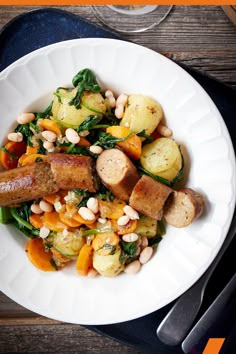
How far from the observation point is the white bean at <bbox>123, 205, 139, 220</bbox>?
6.69 ft

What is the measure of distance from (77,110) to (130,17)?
668 millimetres

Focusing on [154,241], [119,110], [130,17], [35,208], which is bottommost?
[154,241]

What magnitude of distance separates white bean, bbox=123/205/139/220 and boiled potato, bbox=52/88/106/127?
1.18 ft

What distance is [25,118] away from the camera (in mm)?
2137

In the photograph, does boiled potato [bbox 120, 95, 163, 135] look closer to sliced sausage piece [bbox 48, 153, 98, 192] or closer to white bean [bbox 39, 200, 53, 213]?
sliced sausage piece [bbox 48, 153, 98, 192]

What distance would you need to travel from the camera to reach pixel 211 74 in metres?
2.44

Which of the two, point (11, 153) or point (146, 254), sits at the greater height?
point (11, 153)

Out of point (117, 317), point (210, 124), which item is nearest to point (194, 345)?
point (117, 317)

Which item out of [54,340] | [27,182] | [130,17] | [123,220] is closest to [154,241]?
[123,220]

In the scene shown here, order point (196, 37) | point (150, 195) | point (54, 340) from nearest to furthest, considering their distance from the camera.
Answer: point (150, 195)
point (196, 37)
point (54, 340)

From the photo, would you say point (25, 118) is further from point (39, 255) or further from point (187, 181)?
point (187, 181)

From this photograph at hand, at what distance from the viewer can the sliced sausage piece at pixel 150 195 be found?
6.46 feet

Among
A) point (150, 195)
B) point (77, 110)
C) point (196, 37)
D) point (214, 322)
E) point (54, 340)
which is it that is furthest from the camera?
point (54, 340)

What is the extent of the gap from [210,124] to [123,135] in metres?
0.31
